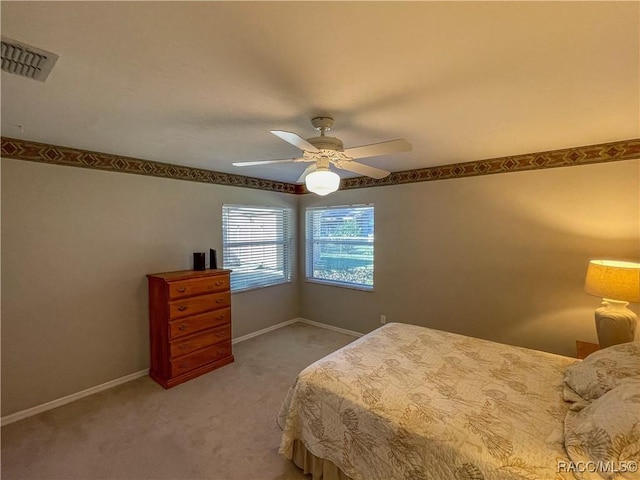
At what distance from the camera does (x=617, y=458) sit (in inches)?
40.3

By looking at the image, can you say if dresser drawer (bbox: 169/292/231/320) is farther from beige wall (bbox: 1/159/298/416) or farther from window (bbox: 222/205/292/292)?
window (bbox: 222/205/292/292)

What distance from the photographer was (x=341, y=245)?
4.34 m

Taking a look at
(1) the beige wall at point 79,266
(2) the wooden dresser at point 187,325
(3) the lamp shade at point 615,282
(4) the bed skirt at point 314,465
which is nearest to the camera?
(4) the bed skirt at point 314,465

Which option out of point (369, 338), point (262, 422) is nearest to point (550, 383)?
point (369, 338)

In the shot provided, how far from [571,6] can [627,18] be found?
251mm

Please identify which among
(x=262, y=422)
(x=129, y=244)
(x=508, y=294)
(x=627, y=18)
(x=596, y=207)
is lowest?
(x=262, y=422)

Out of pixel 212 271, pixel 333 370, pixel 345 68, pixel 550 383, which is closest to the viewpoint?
pixel 345 68

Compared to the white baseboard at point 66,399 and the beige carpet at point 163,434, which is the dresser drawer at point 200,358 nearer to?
the beige carpet at point 163,434

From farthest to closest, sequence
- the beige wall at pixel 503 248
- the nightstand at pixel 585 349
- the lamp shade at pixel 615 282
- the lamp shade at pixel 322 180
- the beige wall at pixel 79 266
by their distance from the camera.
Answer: the beige wall at pixel 503 248 → the beige wall at pixel 79 266 → the nightstand at pixel 585 349 → the lamp shade at pixel 615 282 → the lamp shade at pixel 322 180

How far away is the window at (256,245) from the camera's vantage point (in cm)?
390

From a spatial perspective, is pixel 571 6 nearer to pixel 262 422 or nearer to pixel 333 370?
pixel 333 370

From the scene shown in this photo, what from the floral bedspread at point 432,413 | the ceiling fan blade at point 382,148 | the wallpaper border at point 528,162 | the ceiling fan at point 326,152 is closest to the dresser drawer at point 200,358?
the floral bedspread at point 432,413

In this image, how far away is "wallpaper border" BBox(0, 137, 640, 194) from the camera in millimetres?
2359

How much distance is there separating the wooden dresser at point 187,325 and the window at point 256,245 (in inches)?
27.1
